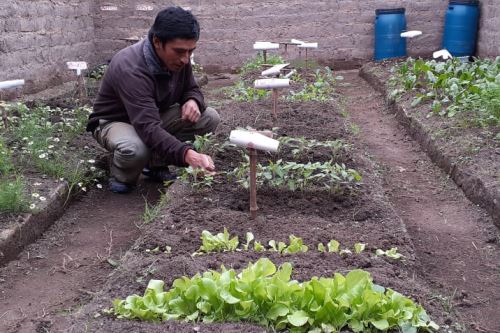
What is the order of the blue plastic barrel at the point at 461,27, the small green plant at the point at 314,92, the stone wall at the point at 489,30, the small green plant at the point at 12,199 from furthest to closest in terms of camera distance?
the blue plastic barrel at the point at 461,27 < the stone wall at the point at 489,30 < the small green plant at the point at 314,92 < the small green plant at the point at 12,199

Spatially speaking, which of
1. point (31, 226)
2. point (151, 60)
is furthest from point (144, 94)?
point (31, 226)

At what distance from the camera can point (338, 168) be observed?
3191mm

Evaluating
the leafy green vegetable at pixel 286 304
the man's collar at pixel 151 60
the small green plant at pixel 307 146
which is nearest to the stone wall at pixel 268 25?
the small green plant at pixel 307 146

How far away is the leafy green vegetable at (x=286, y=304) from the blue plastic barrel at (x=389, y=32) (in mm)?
6946

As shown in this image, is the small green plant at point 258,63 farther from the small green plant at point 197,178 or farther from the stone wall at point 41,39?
the small green plant at point 197,178

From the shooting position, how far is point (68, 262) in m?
2.96

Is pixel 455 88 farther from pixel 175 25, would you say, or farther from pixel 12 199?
pixel 12 199

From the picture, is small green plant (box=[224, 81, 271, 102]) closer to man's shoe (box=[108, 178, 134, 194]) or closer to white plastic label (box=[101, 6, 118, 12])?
man's shoe (box=[108, 178, 134, 194])

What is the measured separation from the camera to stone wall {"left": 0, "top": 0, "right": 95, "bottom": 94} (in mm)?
5891

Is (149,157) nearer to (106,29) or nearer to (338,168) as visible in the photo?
(338,168)

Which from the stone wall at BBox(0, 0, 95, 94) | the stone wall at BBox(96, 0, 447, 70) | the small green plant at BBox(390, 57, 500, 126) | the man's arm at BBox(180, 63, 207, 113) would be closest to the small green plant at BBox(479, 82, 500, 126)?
the small green plant at BBox(390, 57, 500, 126)

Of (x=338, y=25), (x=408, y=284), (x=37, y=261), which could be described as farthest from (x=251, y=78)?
(x=408, y=284)

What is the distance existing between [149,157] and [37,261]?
3.37ft

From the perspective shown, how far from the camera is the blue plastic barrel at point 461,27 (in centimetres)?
803
